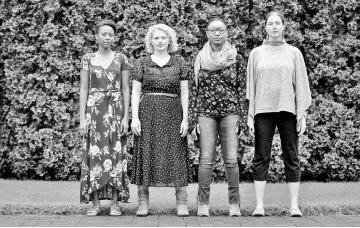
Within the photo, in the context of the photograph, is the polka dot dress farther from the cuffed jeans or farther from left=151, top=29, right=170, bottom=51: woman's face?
the cuffed jeans

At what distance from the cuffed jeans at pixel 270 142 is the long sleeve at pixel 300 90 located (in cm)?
11

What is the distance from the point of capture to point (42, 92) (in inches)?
346

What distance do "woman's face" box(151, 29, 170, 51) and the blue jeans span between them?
33.9 inches

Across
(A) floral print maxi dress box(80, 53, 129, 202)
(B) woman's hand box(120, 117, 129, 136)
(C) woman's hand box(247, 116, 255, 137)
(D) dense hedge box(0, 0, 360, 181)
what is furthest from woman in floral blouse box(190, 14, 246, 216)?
(D) dense hedge box(0, 0, 360, 181)

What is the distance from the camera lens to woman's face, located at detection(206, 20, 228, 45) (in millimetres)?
5977

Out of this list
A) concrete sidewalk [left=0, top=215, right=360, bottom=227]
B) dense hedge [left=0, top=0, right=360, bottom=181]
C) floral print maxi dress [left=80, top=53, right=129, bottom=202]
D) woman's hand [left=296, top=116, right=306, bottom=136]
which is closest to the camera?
concrete sidewalk [left=0, top=215, right=360, bottom=227]

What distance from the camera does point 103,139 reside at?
6070 mm

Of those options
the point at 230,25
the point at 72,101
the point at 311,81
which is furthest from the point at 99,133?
the point at 311,81

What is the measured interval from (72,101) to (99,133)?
2.89 m

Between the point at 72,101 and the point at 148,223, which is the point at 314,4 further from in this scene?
the point at 148,223

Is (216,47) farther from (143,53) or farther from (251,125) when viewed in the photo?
(143,53)

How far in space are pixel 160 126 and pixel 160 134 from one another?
0.08 metres

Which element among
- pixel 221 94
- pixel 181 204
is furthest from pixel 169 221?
pixel 221 94

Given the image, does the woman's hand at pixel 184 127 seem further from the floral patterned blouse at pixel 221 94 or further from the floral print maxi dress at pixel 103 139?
the floral print maxi dress at pixel 103 139
